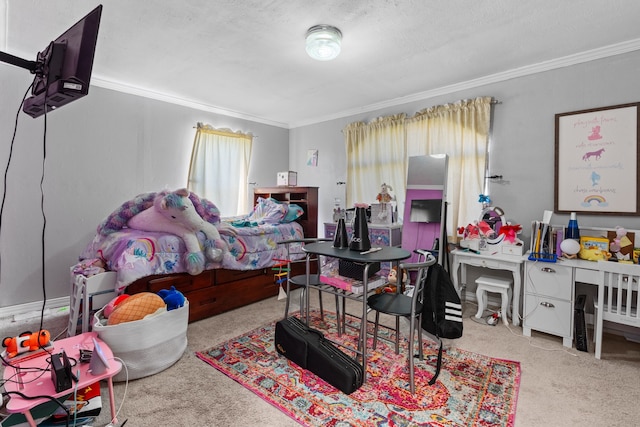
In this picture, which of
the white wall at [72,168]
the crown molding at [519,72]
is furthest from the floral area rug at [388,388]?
the crown molding at [519,72]

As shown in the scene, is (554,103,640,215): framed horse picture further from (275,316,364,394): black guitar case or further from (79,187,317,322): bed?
(79,187,317,322): bed

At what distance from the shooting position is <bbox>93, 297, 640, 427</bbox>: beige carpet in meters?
1.62

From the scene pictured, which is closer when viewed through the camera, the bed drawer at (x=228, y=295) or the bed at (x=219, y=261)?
the bed at (x=219, y=261)

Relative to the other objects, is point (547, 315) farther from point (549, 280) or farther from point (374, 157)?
point (374, 157)

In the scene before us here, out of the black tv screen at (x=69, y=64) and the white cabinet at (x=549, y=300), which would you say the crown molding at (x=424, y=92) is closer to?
the white cabinet at (x=549, y=300)

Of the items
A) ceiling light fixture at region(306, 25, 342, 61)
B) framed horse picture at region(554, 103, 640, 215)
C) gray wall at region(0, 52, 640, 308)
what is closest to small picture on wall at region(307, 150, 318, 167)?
gray wall at region(0, 52, 640, 308)

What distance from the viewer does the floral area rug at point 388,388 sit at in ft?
5.36

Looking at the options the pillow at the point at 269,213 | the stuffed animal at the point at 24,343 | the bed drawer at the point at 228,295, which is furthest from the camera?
the pillow at the point at 269,213

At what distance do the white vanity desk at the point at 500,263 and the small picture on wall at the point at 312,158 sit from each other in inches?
106

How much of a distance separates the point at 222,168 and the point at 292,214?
4.55 ft

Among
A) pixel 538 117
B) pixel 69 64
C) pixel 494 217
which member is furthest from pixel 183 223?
pixel 538 117

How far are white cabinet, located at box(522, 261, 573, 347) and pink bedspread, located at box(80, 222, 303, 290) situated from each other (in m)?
2.16

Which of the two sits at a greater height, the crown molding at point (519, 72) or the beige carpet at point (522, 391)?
the crown molding at point (519, 72)

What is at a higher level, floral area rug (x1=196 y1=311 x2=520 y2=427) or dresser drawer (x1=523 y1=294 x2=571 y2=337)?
dresser drawer (x1=523 y1=294 x2=571 y2=337)
